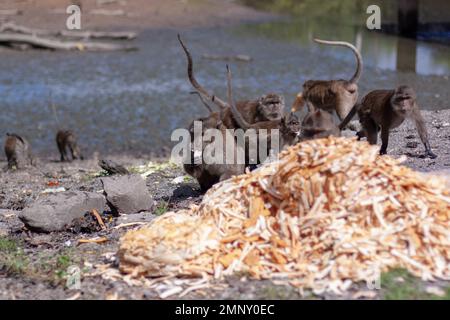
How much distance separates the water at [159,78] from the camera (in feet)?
56.7

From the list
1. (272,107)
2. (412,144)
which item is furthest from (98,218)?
(412,144)

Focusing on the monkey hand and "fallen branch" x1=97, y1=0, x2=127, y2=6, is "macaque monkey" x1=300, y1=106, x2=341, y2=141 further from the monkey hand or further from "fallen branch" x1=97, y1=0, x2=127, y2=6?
"fallen branch" x1=97, y1=0, x2=127, y2=6

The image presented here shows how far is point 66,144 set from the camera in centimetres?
1516

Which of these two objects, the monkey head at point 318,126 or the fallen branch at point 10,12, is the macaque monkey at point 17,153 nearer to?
the monkey head at point 318,126

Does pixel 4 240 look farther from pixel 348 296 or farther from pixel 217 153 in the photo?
pixel 348 296

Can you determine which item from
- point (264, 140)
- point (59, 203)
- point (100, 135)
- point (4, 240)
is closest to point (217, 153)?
point (264, 140)

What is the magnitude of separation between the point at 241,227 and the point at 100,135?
10.6 metres

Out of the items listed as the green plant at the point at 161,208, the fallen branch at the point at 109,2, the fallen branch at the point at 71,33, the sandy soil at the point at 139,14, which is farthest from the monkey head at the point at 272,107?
the fallen branch at the point at 109,2

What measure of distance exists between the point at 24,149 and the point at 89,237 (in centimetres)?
688

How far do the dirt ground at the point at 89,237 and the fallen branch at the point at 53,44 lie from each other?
1158 cm

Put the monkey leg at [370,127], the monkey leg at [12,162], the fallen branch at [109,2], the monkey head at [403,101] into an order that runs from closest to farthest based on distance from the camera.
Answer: the monkey head at [403,101] → the monkey leg at [370,127] → the monkey leg at [12,162] → the fallen branch at [109,2]

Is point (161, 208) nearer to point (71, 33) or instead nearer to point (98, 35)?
point (98, 35)

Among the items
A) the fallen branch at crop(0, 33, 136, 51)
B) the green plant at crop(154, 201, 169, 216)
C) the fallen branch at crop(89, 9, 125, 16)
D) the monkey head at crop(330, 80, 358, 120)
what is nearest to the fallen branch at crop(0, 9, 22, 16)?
the fallen branch at crop(89, 9, 125, 16)

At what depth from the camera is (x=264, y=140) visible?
9.84 m
